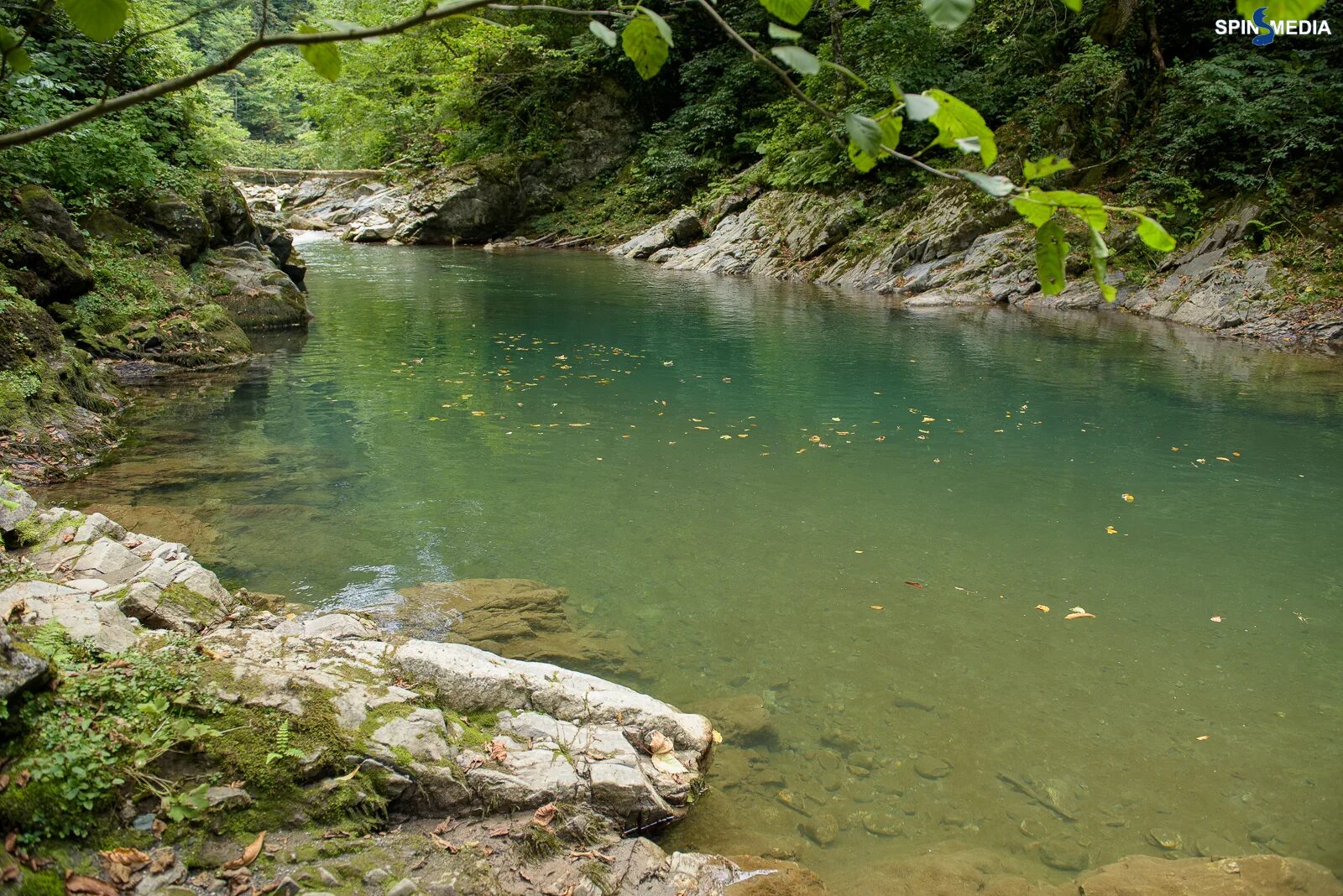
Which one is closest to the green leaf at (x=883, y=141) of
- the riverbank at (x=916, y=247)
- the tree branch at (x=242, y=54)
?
the tree branch at (x=242, y=54)

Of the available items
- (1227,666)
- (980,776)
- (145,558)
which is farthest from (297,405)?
(1227,666)

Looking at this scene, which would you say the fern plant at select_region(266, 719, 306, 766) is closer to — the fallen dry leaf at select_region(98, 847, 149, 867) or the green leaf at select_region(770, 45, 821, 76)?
the fallen dry leaf at select_region(98, 847, 149, 867)

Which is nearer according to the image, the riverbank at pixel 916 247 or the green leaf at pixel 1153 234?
the green leaf at pixel 1153 234

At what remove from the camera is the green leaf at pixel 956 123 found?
1.24 m

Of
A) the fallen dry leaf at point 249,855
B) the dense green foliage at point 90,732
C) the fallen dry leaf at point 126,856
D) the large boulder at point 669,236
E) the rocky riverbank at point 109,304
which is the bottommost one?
the fallen dry leaf at point 249,855

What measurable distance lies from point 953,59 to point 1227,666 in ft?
Answer: 77.9

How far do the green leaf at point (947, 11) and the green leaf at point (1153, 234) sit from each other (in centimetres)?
38

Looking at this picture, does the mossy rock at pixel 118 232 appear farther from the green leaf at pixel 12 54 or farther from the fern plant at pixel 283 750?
the green leaf at pixel 12 54

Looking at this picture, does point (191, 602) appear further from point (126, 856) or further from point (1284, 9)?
point (1284, 9)

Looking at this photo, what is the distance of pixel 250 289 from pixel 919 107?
1444cm

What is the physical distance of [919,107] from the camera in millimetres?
1130

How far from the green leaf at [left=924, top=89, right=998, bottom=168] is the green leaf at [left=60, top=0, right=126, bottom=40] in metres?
1.28

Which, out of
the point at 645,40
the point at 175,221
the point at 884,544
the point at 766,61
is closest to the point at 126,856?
the point at 645,40

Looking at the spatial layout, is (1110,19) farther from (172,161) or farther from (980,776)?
(980,776)
